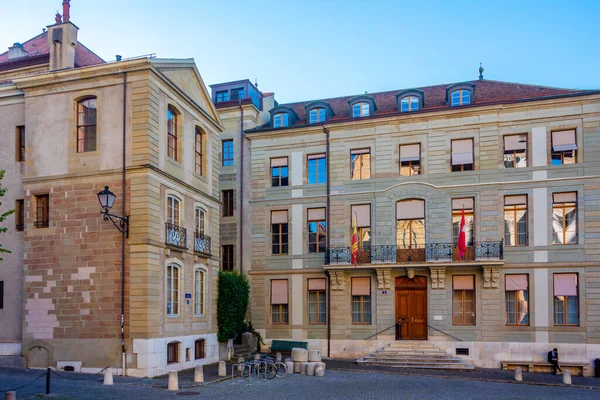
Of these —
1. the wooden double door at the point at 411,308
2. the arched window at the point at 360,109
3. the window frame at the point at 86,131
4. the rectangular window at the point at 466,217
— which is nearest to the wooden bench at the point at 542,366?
the wooden double door at the point at 411,308

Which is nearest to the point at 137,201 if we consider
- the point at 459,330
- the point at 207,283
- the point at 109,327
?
the point at 109,327

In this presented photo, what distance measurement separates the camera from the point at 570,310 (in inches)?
1112

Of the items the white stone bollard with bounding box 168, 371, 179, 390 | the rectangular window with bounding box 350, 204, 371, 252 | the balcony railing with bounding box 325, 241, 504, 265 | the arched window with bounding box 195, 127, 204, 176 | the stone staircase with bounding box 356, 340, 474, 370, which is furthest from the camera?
the rectangular window with bounding box 350, 204, 371, 252

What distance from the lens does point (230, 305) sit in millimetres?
28516

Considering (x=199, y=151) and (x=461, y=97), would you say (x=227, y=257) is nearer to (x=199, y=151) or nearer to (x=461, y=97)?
(x=199, y=151)

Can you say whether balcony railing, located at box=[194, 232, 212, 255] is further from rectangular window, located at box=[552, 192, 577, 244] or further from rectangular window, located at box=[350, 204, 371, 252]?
rectangular window, located at box=[552, 192, 577, 244]

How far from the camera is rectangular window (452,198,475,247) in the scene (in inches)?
1176

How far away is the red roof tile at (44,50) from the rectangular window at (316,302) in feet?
48.8

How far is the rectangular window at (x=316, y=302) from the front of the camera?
105ft

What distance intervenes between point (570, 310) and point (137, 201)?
19.3m

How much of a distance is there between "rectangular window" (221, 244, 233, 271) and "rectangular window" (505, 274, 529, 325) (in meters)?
14.0

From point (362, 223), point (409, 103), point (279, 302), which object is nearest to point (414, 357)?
point (362, 223)

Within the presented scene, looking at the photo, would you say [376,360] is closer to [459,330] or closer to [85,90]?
[459,330]

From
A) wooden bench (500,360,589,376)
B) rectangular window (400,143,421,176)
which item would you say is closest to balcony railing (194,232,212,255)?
rectangular window (400,143,421,176)
